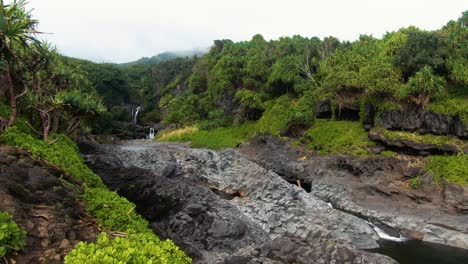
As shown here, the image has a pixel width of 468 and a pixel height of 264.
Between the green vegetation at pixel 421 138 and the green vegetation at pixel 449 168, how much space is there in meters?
1.62

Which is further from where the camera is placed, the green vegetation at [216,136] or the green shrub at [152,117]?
the green shrub at [152,117]

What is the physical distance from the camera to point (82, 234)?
12.4 m

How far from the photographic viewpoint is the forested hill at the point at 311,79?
121ft

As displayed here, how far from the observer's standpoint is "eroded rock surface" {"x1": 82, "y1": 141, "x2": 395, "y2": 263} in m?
18.4

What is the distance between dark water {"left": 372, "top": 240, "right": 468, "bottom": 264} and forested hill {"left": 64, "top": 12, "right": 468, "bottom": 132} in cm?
1620

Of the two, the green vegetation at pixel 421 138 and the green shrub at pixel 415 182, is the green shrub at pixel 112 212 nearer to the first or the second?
the green shrub at pixel 415 182

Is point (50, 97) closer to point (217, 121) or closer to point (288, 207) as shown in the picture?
point (288, 207)

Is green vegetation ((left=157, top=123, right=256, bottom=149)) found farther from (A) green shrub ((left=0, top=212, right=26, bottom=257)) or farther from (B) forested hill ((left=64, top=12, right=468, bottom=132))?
(A) green shrub ((left=0, top=212, right=26, bottom=257))

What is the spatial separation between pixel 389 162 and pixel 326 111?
15.0 m

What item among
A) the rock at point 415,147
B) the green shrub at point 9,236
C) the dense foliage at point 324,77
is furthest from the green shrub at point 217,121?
the green shrub at point 9,236

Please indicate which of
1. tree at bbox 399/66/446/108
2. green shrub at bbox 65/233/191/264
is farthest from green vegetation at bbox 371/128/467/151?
green shrub at bbox 65/233/191/264

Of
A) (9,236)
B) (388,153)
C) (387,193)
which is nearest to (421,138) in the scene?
(388,153)

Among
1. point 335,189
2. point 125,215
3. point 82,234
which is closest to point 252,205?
point 335,189

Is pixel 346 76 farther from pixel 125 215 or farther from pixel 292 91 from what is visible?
pixel 125 215
